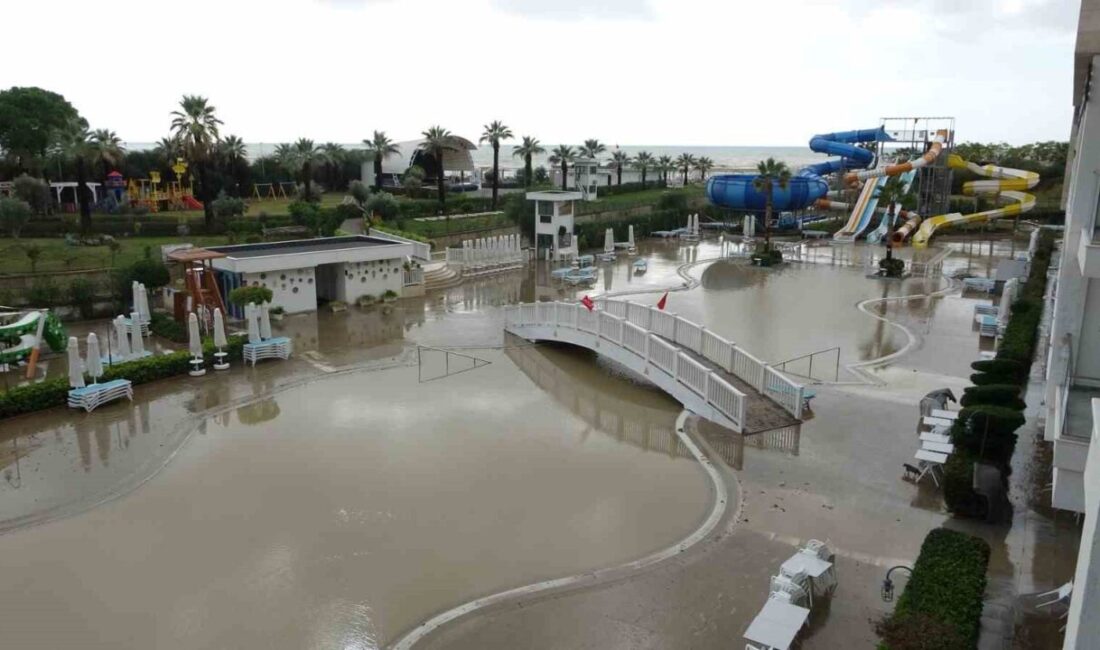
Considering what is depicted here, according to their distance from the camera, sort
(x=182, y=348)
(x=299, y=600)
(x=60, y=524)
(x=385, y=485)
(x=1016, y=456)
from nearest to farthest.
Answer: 1. (x=299, y=600)
2. (x=60, y=524)
3. (x=385, y=485)
4. (x=1016, y=456)
5. (x=182, y=348)

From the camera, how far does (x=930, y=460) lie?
13.9 m

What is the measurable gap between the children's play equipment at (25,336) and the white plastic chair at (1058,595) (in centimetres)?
2252

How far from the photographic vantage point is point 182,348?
23703 millimetres

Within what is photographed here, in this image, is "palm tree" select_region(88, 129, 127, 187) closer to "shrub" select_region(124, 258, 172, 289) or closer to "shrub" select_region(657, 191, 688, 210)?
"shrub" select_region(124, 258, 172, 289)

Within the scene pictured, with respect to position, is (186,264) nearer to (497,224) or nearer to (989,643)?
(497,224)

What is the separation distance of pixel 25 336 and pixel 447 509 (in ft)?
50.4

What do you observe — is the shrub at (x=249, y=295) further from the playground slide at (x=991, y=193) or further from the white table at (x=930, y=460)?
the playground slide at (x=991, y=193)

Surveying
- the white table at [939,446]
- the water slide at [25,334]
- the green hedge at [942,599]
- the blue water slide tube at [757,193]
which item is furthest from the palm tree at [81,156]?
the green hedge at [942,599]

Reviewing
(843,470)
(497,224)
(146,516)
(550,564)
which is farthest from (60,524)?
(497,224)

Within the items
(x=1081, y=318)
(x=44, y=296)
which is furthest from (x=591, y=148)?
(x=1081, y=318)

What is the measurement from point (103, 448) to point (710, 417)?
40.0 ft

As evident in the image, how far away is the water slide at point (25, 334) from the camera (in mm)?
21281

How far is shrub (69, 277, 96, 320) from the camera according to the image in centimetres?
2701

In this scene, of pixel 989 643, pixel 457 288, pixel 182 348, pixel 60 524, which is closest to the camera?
pixel 989 643
